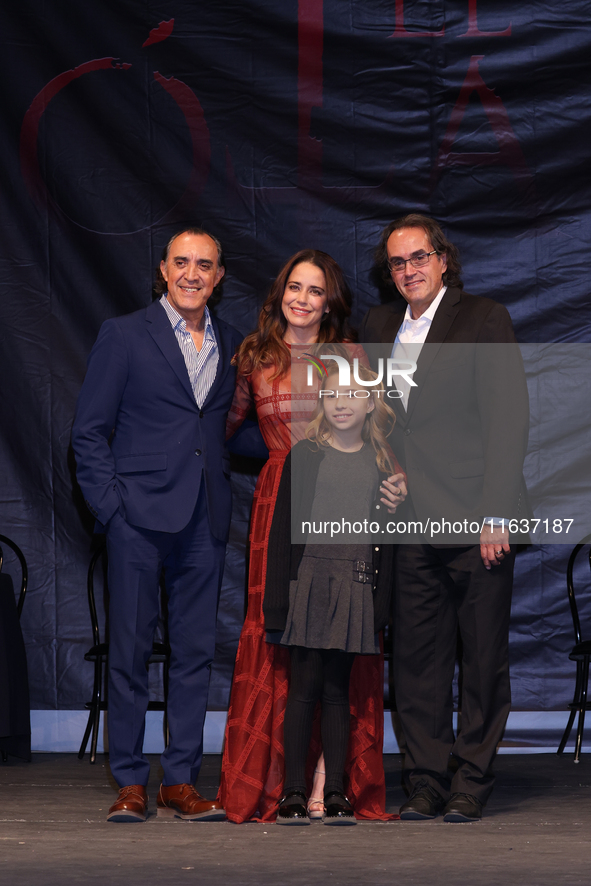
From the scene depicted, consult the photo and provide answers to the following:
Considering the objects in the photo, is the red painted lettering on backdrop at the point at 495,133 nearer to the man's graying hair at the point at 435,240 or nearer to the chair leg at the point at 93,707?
the man's graying hair at the point at 435,240

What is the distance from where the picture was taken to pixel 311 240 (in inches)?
148

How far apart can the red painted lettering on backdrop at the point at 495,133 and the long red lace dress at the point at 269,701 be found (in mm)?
1154

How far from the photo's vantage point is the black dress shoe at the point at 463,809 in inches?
106

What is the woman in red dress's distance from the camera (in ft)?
9.36

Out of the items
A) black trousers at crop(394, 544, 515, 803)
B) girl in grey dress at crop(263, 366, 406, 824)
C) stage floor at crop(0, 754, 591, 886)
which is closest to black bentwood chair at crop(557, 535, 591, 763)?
stage floor at crop(0, 754, 591, 886)

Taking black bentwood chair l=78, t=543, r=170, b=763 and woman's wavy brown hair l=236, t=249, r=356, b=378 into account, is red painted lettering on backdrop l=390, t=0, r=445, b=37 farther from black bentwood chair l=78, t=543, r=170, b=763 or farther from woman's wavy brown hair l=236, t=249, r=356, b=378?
black bentwood chair l=78, t=543, r=170, b=763

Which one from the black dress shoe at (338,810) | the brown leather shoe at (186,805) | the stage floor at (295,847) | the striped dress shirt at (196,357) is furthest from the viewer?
the striped dress shirt at (196,357)

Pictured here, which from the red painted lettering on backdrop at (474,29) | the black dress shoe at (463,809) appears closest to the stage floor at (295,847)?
the black dress shoe at (463,809)

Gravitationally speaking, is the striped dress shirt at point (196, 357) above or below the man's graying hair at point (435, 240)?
below

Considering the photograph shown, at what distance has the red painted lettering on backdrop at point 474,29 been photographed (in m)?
3.71

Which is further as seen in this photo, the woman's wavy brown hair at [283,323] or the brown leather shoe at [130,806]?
the woman's wavy brown hair at [283,323]

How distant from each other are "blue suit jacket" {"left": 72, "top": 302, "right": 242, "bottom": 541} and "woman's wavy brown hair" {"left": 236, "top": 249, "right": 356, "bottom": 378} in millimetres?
148

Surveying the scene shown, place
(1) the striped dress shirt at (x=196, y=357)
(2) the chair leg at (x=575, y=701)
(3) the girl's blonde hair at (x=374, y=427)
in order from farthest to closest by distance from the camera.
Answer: (2) the chair leg at (x=575, y=701) → (1) the striped dress shirt at (x=196, y=357) → (3) the girl's blonde hair at (x=374, y=427)

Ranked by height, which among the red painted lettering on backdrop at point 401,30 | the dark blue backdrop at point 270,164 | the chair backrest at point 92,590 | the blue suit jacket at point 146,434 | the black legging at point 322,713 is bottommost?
the black legging at point 322,713
